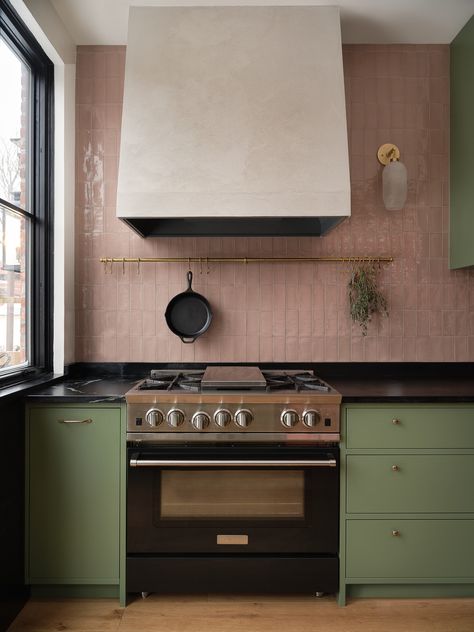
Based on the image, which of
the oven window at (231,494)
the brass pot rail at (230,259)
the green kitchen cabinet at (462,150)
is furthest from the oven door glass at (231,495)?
the green kitchen cabinet at (462,150)

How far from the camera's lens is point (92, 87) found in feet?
7.95

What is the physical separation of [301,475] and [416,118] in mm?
2060

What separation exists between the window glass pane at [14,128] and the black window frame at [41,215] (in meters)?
0.05

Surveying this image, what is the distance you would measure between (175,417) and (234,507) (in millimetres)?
476

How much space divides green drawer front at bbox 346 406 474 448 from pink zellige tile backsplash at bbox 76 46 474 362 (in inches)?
23.6

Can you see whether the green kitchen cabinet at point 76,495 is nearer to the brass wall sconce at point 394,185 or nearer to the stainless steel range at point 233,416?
the stainless steel range at point 233,416

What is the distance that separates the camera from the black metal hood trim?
234 centimetres

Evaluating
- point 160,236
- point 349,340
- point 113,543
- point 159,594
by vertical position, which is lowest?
point 159,594

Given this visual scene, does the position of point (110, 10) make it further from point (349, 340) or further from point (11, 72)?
point (349, 340)

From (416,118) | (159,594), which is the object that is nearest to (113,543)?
(159,594)

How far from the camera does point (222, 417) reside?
1802 millimetres

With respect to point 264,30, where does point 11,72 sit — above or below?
below

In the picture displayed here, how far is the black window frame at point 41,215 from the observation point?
2.24 meters

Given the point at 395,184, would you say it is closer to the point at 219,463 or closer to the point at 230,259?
the point at 230,259
